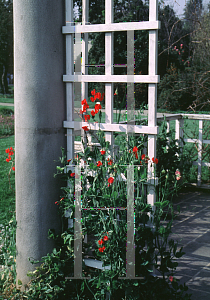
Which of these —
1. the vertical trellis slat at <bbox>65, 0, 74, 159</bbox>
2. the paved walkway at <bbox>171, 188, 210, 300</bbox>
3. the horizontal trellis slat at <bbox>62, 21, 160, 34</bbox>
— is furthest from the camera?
the paved walkway at <bbox>171, 188, 210, 300</bbox>

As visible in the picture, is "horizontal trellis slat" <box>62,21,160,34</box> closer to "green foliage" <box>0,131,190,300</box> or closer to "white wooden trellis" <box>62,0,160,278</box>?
"white wooden trellis" <box>62,0,160,278</box>

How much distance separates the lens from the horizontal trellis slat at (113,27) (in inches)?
76.5

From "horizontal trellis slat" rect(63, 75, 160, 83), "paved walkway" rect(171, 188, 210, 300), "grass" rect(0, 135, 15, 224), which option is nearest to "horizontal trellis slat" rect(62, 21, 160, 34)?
"horizontal trellis slat" rect(63, 75, 160, 83)

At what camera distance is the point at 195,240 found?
132 inches

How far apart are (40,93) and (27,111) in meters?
0.13

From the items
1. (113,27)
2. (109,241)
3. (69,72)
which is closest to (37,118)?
(69,72)

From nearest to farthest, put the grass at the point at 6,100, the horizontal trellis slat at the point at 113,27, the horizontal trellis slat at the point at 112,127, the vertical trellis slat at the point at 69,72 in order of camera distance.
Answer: the horizontal trellis slat at the point at 113,27, the horizontal trellis slat at the point at 112,127, the vertical trellis slat at the point at 69,72, the grass at the point at 6,100

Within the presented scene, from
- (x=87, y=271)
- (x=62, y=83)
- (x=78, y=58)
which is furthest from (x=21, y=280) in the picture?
(x=78, y=58)

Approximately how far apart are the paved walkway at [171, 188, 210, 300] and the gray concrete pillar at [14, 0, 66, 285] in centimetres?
84

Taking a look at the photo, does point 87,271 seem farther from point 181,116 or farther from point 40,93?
point 181,116

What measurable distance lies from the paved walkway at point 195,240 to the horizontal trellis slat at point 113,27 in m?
1.23

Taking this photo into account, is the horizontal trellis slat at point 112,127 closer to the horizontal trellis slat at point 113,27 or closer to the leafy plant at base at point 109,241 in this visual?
the leafy plant at base at point 109,241

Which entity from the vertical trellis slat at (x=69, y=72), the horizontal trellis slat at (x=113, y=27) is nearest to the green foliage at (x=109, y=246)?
the vertical trellis slat at (x=69, y=72)

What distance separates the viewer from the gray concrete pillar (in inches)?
84.3
